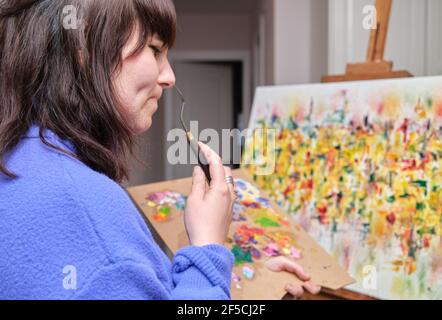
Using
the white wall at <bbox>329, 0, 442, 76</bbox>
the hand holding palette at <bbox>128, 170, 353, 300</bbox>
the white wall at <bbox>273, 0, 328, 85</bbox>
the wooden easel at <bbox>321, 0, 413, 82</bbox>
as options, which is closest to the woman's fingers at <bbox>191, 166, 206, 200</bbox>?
the hand holding palette at <bbox>128, 170, 353, 300</bbox>

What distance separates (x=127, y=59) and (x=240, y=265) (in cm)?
76

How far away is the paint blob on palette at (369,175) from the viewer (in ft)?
4.26

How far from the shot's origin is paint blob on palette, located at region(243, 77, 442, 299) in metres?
1.30

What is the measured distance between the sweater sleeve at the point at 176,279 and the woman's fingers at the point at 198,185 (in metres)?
0.12

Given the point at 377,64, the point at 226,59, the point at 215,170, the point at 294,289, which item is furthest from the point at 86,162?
the point at 226,59

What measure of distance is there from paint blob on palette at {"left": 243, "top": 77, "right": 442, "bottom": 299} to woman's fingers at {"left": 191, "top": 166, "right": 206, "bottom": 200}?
0.71 m

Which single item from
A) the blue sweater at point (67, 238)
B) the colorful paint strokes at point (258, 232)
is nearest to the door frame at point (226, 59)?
the colorful paint strokes at point (258, 232)

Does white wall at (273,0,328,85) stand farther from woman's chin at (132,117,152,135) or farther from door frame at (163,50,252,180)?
door frame at (163,50,252,180)

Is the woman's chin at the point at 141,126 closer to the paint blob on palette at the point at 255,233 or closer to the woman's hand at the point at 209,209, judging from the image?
the woman's hand at the point at 209,209

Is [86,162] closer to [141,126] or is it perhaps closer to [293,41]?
[141,126]

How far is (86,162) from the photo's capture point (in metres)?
0.64

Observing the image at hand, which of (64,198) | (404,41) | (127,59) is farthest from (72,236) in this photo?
(404,41)

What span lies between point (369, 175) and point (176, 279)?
91 centimetres

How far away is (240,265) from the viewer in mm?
1324
